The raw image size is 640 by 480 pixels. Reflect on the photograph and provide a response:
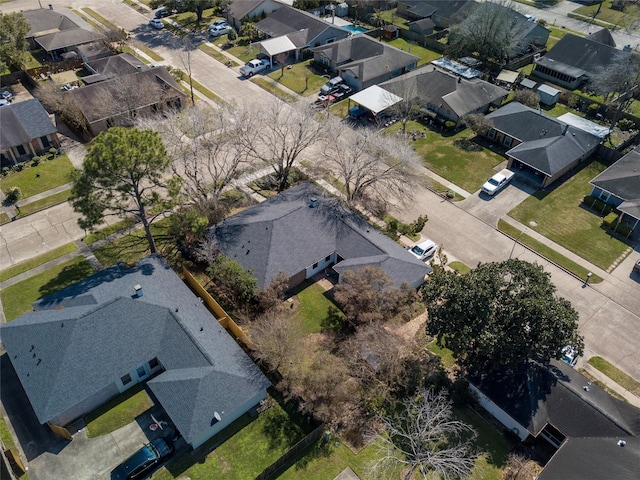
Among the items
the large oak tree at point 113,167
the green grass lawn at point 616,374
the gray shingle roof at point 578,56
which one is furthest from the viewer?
the gray shingle roof at point 578,56

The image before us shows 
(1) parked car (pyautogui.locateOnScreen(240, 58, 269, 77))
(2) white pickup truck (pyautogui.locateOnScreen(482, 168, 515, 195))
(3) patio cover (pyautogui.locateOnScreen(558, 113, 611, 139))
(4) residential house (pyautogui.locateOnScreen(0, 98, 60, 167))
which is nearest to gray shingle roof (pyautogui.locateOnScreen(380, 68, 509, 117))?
(3) patio cover (pyautogui.locateOnScreen(558, 113, 611, 139))

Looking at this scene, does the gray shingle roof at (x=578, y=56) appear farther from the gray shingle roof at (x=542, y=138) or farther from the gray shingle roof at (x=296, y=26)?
the gray shingle roof at (x=296, y=26)

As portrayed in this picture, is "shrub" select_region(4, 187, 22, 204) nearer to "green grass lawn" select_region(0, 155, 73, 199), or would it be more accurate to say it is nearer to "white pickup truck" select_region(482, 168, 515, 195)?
"green grass lawn" select_region(0, 155, 73, 199)

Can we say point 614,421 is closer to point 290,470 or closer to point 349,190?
point 290,470

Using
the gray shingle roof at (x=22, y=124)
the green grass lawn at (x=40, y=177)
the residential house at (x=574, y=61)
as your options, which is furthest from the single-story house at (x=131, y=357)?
the residential house at (x=574, y=61)

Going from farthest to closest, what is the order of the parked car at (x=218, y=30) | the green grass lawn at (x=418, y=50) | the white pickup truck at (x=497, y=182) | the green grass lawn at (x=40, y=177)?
the parked car at (x=218, y=30) → the green grass lawn at (x=418, y=50) → the white pickup truck at (x=497, y=182) → the green grass lawn at (x=40, y=177)

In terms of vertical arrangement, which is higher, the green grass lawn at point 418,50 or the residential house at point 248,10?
the residential house at point 248,10
